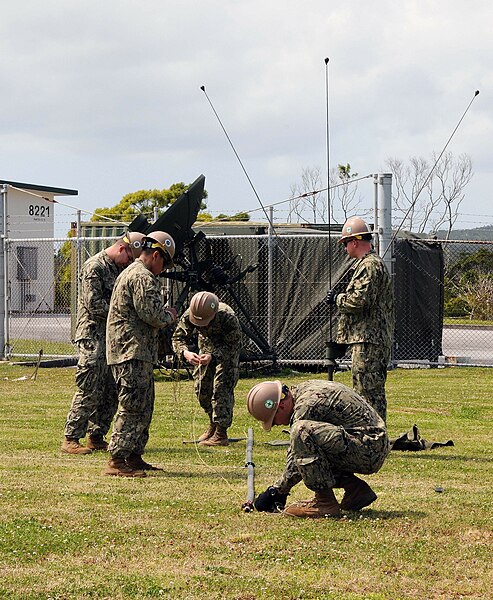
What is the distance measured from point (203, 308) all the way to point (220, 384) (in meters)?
0.95

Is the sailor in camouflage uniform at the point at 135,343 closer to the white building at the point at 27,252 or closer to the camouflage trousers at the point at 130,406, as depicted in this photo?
the camouflage trousers at the point at 130,406

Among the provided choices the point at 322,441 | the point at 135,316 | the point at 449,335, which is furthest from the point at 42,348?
the point at 322,441

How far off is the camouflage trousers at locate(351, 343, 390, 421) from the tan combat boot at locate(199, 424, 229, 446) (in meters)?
1.68

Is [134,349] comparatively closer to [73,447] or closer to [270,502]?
[73,447]

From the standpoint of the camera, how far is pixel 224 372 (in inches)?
450

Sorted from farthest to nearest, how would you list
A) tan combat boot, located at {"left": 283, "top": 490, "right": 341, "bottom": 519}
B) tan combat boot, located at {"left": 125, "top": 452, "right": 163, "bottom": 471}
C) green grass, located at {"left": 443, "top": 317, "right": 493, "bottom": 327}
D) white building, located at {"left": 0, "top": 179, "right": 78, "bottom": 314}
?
green grass, located at {"left": 443, "top": 317, "right": 493, "bottom": 327}, white building, located at {"left": 0, "top": 179, "right": 78, "bottom": 314}, tan combat boot, located at {"left": 125, "top": 452, "right": 163, "bottom": 471}, tan combat boot, located at {"left": 283, "top": 490, "right": 341, "bottom": 519}

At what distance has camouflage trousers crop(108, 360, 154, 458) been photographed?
30.6 feet

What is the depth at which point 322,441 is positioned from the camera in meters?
7.51

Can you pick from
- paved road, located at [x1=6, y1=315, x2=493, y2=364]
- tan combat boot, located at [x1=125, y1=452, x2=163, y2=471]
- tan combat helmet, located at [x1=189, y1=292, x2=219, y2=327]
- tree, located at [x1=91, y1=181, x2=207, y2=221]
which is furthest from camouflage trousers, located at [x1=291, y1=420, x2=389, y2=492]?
tree, located at [x1=91, y1=181, x2=207, y2=221]

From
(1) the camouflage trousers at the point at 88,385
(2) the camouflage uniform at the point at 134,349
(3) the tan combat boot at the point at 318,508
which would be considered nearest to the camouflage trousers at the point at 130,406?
(2) the camouflage uniform at the point at 134,349

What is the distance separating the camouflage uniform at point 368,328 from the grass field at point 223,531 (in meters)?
0.76

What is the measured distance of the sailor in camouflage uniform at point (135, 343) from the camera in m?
9.27

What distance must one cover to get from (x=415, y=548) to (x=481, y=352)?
18.4m

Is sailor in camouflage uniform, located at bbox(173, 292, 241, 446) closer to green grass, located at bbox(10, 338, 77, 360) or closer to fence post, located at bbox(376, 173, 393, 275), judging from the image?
fence post, located at bbox(376, 173, 393, 275)
